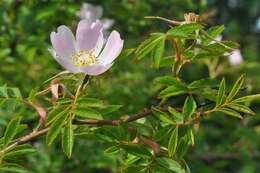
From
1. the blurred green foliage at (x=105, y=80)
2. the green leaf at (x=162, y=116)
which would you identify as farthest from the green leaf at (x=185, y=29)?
the blurred green foliage at (x=105, y=80)

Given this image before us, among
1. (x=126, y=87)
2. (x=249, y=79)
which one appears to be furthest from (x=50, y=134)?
(x=249, y=79)

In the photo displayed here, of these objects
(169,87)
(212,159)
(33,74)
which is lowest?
(212,159)

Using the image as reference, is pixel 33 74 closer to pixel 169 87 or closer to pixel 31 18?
pixel 31 18

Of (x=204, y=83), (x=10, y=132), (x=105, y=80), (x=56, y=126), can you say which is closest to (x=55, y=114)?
(x=56, y=126)

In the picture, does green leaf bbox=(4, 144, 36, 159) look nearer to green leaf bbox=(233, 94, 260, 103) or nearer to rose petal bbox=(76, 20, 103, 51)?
rose petal bbox=(76, 20, 103, 51)

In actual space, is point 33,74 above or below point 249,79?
above
